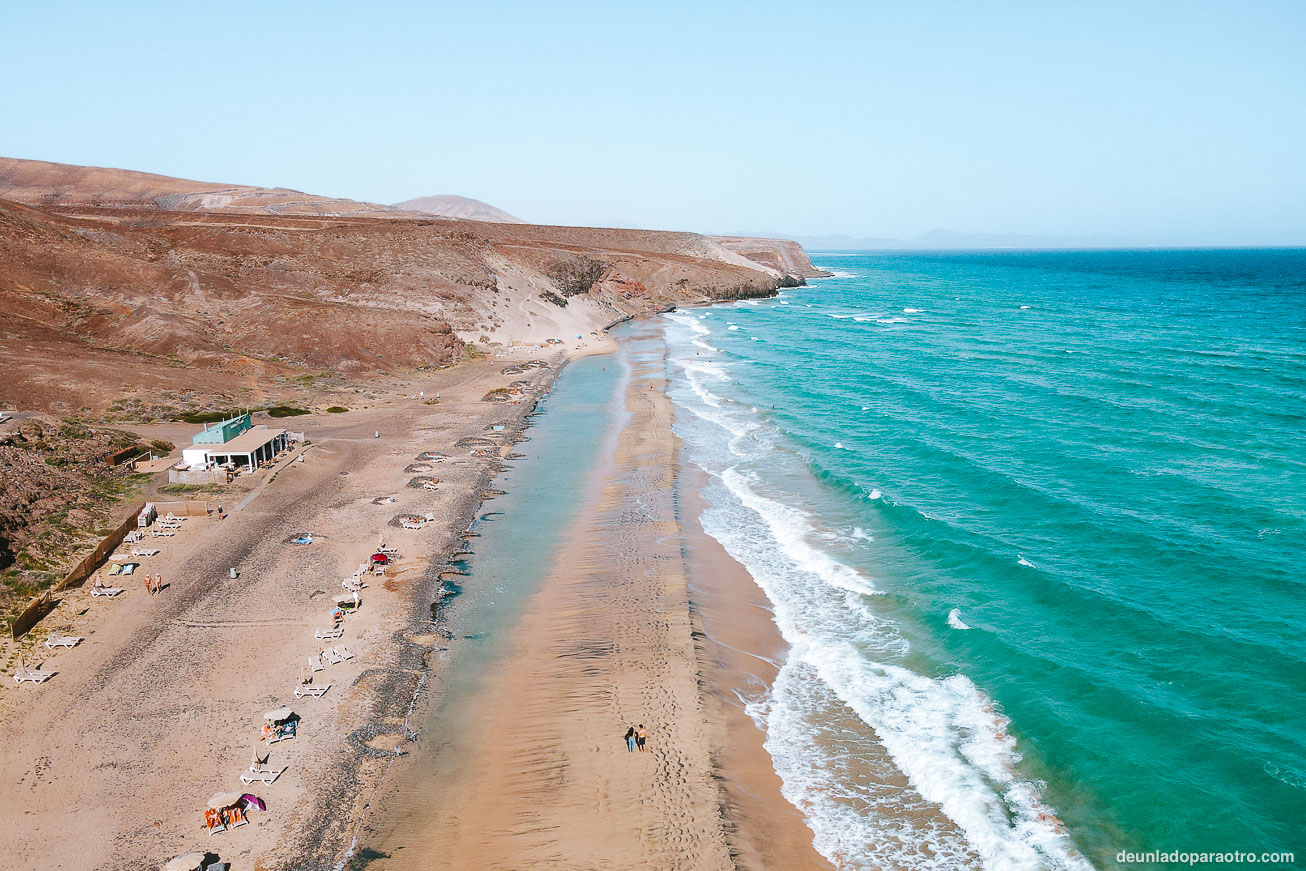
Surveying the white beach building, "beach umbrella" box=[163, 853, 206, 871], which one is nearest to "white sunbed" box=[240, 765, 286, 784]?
"beach umbrella" box=[163, 853, 206, 871]

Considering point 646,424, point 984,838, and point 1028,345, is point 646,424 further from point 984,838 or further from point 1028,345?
point 1028,345

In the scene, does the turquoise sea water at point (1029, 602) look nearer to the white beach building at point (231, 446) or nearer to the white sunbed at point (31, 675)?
the white sunbed at point (31, 675)

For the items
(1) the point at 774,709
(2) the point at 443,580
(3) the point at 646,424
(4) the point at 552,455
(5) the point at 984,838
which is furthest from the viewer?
(3) the point at 646,424

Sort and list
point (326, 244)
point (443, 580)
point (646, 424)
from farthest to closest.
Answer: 1. point (326, 244)
2. point (646, 424)
3. point (443, 580)

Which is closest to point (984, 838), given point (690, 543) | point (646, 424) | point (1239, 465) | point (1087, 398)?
point (690, 543)

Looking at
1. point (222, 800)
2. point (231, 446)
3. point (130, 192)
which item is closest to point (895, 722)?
point (222, 800)

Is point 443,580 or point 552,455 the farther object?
point 552,455

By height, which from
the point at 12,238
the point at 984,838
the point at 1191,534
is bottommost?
the point at 984,838

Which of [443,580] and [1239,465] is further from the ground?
[1239,465]
